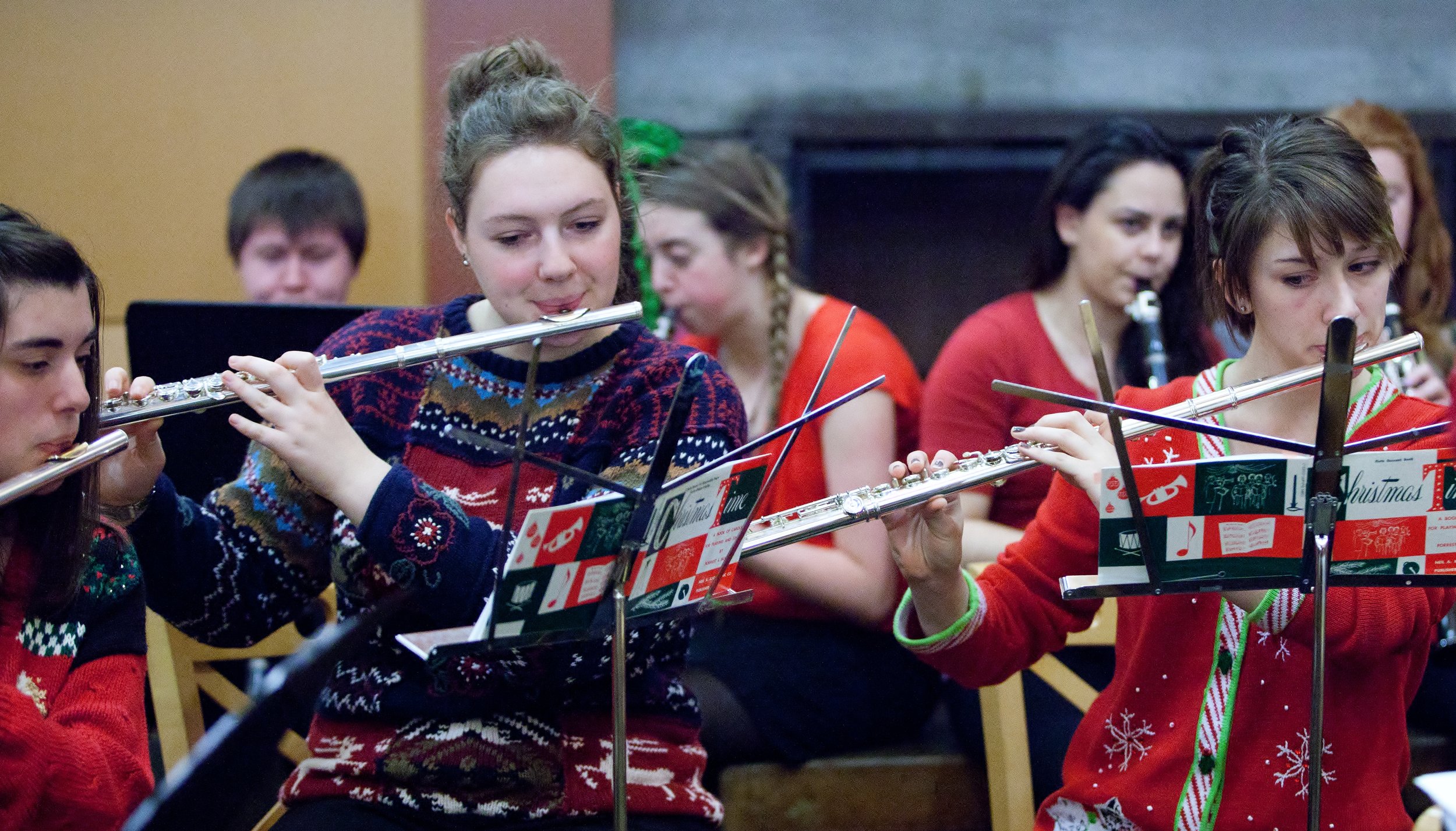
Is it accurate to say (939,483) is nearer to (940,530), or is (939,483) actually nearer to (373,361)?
(940,530)

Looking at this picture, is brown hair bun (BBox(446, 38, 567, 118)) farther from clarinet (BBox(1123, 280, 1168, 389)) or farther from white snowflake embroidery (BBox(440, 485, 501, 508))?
clarinet (BBox(1123, 280, 1168, 389))

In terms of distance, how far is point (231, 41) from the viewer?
10.2ft

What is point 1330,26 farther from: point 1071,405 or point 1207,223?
point 1071,405

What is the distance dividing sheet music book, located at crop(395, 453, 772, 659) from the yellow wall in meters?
2.18

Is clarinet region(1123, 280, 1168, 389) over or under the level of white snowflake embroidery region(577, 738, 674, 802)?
over

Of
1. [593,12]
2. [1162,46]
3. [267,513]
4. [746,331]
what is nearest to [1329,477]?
[267,513]

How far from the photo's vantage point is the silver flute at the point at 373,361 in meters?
1.35

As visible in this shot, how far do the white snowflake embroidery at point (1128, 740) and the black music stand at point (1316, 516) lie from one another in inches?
9.7

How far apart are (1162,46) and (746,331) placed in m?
1.90

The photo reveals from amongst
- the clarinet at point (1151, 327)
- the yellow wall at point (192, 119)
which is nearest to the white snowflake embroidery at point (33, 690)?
the clarinet at point (1151, 327)

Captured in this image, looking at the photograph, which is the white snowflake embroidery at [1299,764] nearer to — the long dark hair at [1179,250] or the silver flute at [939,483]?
the silver flute at [939,483]

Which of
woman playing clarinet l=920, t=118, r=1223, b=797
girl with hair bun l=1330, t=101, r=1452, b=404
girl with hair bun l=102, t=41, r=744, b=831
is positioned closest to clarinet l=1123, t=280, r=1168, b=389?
woman playing clarinet l=920, t=118, r=1223, b=797

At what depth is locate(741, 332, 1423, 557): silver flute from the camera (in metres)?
1.33

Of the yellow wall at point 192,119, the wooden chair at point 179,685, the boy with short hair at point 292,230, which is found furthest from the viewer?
the yellow wall at point 192,119
